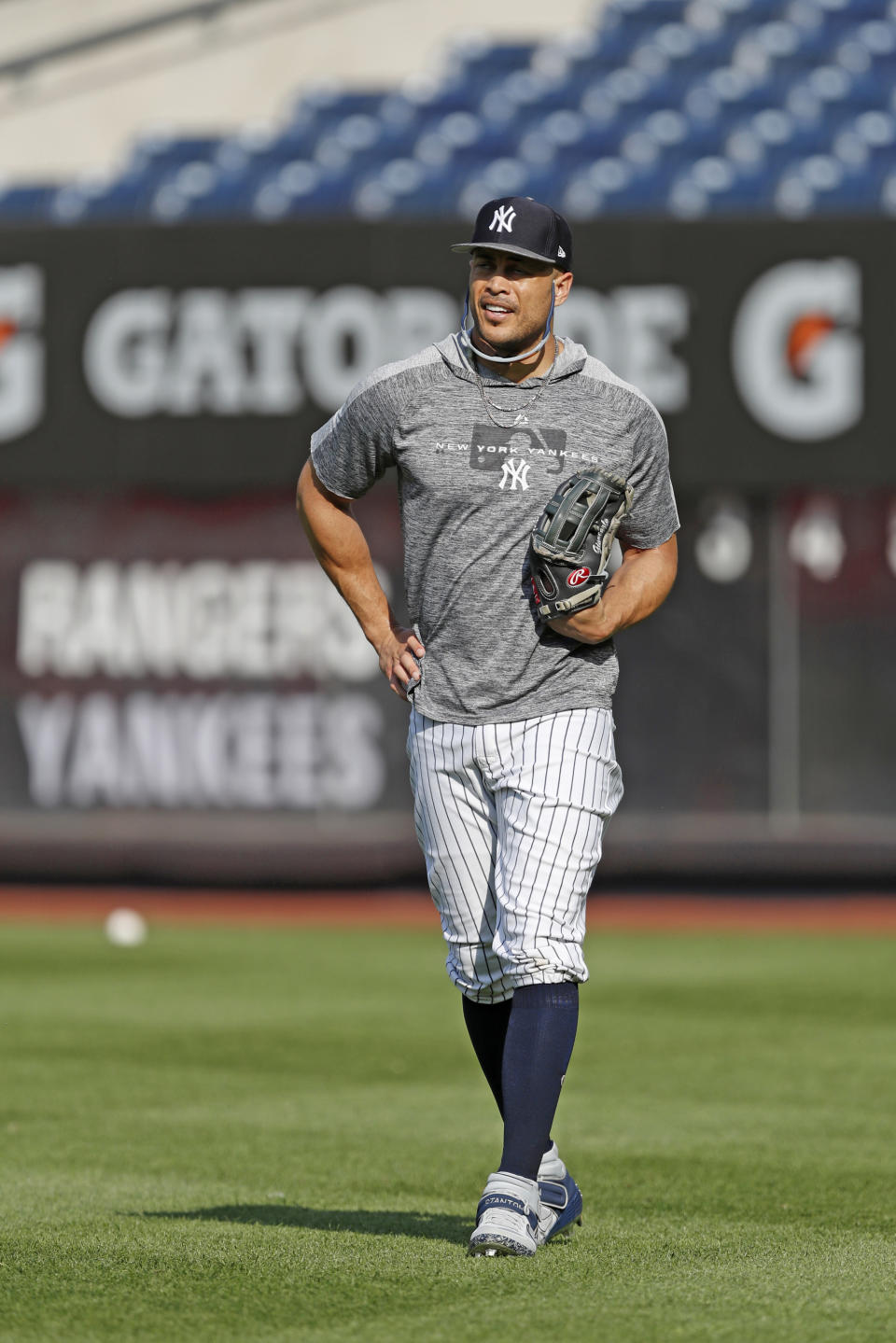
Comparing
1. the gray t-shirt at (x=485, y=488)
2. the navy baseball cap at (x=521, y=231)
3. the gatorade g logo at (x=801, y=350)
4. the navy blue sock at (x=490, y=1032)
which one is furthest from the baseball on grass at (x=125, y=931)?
the navy baseball cap at (x=521, y=231)

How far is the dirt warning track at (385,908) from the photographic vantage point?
14227 mm

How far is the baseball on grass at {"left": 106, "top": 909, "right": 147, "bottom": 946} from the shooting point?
12547 mm

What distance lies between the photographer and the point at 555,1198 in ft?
14.5

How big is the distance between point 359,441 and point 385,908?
10422mm

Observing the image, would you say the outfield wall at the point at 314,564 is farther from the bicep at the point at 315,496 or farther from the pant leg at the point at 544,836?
the pant leg at the point at 544,836

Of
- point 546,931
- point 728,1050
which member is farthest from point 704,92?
point 546,931

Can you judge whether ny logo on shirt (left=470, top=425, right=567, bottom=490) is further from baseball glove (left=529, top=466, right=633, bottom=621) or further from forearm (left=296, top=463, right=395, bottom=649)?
forearm (left=296, top=463, right=395, bottom=649)

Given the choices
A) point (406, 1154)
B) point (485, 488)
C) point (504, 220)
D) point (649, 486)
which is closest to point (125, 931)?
point (406, 1154)

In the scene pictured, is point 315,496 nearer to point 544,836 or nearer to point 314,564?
point 544,836

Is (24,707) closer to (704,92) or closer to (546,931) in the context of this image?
(704,92)

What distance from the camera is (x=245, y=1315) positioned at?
11.9 feet

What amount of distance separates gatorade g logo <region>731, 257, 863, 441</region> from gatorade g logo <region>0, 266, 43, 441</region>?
15.2 feet

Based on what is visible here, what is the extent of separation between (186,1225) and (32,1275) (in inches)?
26.0

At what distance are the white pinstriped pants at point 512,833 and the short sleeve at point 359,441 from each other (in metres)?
0.51
